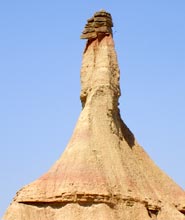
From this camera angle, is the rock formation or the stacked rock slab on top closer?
the rock formation

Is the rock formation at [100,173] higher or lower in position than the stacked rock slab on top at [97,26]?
lower

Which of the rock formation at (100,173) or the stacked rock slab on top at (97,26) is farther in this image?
the stacked rock slab on top at (97,26)

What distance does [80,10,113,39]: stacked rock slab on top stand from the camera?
54219mm

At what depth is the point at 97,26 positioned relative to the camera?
178 ft

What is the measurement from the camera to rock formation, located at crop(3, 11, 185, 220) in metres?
46.9

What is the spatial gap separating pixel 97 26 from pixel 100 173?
35.8 feet

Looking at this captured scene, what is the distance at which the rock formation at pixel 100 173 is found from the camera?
46.9 m

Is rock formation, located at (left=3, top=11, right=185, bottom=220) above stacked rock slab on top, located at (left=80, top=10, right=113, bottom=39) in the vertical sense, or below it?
below

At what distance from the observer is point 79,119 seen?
51.9m

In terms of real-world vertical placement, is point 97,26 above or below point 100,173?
above

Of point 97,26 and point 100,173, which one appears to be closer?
point 100,173

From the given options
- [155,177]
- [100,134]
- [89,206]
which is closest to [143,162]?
[155,177]

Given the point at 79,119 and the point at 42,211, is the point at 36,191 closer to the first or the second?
the point at 42,211

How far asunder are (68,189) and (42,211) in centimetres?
200
